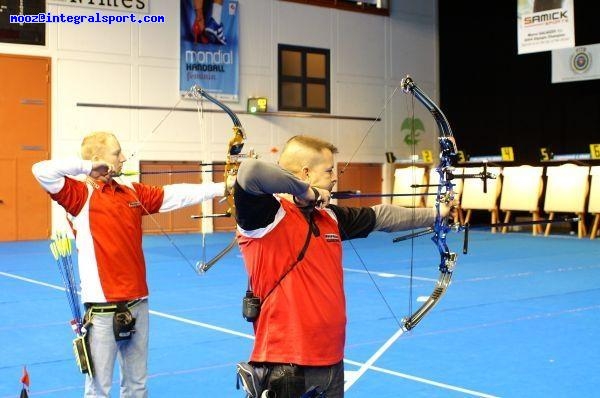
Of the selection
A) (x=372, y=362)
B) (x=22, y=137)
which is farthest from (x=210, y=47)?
(x=372, y=362)

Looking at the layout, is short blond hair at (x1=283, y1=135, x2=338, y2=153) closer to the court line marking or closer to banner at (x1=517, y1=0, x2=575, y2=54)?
the court line marking

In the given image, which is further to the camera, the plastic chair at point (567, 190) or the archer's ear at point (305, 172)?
the plastic chair at point (567, 190)

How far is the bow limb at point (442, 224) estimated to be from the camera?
3.38 meters

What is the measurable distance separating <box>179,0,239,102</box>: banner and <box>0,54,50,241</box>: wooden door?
3.19 meters

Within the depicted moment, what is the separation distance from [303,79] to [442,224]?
663 inches

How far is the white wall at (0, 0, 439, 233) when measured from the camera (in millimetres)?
16922

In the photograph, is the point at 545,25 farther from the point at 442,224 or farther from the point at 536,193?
the point at 442,224

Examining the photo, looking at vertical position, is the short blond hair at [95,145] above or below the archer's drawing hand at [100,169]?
above

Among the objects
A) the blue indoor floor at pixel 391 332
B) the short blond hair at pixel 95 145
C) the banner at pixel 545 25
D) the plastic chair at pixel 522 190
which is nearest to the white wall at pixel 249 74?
the plastic chair at pixel 522 190

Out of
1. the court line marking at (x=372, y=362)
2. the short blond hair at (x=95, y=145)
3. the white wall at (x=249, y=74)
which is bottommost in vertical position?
the court line marking at (x=372, y=362)

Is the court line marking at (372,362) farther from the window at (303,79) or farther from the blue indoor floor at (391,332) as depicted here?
the window at (303,79)

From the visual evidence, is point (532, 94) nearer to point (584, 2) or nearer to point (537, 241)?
point (584, 2)

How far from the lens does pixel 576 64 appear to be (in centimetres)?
1789

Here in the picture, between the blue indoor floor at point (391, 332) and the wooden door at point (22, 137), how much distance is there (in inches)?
198
